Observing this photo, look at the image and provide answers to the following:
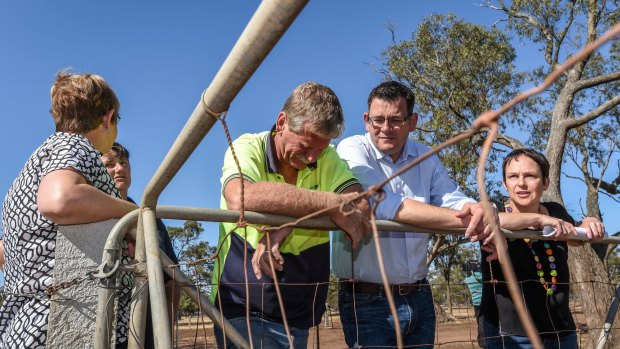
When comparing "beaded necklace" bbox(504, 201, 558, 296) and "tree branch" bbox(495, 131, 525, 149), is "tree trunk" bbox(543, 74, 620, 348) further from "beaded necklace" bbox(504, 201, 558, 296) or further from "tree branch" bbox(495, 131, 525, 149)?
"beaded necklace" bbox(504, 201, 558, 296)

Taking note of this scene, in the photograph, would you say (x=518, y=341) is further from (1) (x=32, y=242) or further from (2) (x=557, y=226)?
(1) (x=32, y=242)

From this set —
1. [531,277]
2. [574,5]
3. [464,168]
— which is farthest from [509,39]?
[531,277]

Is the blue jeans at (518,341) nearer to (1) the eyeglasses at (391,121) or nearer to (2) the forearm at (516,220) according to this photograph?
(2) the forearm at (516,220)

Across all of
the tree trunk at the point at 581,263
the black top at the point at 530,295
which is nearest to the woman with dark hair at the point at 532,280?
the black top at the point at 530,295

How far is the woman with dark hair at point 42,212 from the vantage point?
1706mm

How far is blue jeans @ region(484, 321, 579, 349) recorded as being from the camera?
2658 mm

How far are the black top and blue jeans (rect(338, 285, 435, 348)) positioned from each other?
1.03 feet

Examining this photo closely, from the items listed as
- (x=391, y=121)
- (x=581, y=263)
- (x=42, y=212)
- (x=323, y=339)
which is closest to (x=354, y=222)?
(x=391, y=121)

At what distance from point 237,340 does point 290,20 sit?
128 cm

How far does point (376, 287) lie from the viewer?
2553mm

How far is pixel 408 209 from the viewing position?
231cm

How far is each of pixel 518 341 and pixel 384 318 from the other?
65 cm

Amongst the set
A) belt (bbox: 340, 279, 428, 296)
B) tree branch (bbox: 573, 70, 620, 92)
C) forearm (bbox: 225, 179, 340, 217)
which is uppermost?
tree branch (bbox: 573, 70, 620, 92)

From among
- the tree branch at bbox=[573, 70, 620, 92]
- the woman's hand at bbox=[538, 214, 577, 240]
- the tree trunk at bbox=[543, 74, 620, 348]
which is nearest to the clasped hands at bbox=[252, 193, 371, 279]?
the woman's hand at bbox=[538, 214, 577, 240]
